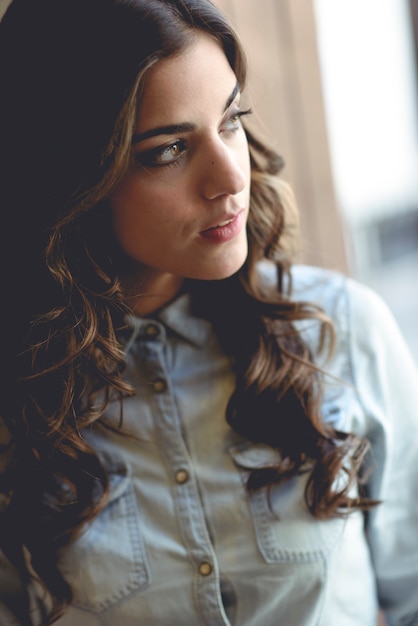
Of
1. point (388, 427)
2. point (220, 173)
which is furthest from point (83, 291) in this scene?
point (388, 427)

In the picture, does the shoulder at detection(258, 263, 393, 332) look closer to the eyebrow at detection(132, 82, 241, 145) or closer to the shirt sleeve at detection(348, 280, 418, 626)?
the shirt sleeve at detection(348, 280, 418, 626)

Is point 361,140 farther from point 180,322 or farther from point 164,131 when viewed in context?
point 164,131

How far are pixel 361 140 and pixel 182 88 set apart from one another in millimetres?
2611

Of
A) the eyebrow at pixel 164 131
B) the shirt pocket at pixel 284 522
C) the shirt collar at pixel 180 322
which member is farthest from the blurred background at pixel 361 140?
the eyebrow at pixel 164 131

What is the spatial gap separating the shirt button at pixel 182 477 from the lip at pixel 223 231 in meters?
0.34

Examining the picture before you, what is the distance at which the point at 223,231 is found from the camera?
988 millimetres

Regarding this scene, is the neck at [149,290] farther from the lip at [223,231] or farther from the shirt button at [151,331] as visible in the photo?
the lip at [223,231]

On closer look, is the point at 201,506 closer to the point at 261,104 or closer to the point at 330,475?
the point at 330,475

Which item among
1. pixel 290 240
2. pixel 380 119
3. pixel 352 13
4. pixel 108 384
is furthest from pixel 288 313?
pixel 380 119

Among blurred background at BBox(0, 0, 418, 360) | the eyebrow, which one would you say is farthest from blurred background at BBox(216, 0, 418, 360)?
the eyebrow

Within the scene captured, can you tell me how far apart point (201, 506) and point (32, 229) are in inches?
17.2

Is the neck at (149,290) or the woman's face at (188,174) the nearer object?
the woman's face at (188,174)

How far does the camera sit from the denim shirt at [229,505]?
1089 millimetres

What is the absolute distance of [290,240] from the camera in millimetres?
1249
